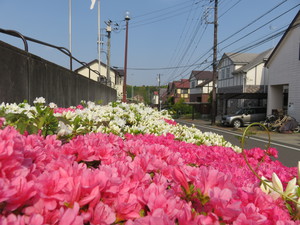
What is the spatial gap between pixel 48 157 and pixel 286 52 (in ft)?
86.4

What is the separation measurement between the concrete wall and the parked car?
64.8 ft

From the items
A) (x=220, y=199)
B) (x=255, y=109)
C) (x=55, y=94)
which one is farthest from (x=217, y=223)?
(x=255, y=109)

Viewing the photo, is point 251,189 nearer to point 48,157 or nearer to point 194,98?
point 48,157

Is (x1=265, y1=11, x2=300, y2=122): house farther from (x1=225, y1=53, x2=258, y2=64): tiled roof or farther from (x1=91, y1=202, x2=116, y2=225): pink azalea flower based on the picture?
(x1=91, y1=202, x2=116, y2=225): pink azalea flower

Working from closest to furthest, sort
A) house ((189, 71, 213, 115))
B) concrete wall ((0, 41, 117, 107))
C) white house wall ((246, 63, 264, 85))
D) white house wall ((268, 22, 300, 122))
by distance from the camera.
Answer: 1. concrete wall ((0, 41, 117, 107))
2. white house wall ((268, 22, 300, 122))
3. white house wall ((246, 63, 264, 85))
4. house ((189, 71, 213, 115))

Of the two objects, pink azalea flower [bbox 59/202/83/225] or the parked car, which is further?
the parked car

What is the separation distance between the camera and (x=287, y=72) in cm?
2350

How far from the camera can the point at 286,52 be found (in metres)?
23.9

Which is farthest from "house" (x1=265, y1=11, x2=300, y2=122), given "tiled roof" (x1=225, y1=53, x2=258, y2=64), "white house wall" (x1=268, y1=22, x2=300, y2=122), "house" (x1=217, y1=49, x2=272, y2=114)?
"tiled roof" (x1=225, y1=53, x2=258, y2=64)

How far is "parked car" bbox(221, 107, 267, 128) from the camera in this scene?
25672 mm

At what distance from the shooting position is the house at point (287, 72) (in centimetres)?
2206

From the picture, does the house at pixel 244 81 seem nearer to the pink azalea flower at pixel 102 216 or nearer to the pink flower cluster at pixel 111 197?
the pink flower cluster at pixel 111 197

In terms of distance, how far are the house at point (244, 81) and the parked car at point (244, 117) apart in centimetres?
389

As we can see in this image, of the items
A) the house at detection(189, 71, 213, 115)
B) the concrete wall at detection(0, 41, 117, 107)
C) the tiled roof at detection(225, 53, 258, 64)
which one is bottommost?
the concrete wall at detection(0, 41, 117, 107)
